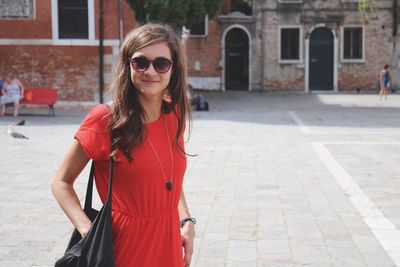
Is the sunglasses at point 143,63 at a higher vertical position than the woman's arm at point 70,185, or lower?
higher

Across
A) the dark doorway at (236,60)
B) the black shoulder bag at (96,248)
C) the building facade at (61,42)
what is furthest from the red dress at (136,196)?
the dark doorway at (236,60)

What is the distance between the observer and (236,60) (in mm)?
33781

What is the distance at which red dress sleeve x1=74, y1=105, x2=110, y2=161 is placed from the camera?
260cm

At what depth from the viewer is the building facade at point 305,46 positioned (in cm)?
3294

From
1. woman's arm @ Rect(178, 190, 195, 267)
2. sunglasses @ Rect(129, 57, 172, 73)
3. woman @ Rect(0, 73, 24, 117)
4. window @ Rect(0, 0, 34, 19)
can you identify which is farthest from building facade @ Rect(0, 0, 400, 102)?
sunglasses @ Rect(129, 57, 172, 73)

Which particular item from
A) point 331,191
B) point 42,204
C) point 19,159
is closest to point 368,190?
point 331,191

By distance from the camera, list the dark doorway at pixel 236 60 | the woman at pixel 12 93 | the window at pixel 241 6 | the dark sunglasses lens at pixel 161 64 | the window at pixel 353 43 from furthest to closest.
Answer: the window at pixel 241 6, the dark doorway at pixel 236 60, the window at pixel 353 43, the woman at pixel 12 93, the dark sunglasses lens at pixel 161 64

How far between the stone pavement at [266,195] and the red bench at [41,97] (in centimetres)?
317

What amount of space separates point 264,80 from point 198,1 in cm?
1144

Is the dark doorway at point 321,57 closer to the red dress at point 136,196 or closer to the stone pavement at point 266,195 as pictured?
the stone pavement at point 266,195

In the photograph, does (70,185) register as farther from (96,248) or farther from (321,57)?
(321,57)

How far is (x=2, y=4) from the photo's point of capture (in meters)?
21.5

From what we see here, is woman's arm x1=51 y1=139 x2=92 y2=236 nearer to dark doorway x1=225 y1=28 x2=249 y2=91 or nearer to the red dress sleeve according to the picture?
the red dress sleeve

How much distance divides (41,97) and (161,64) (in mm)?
18395
